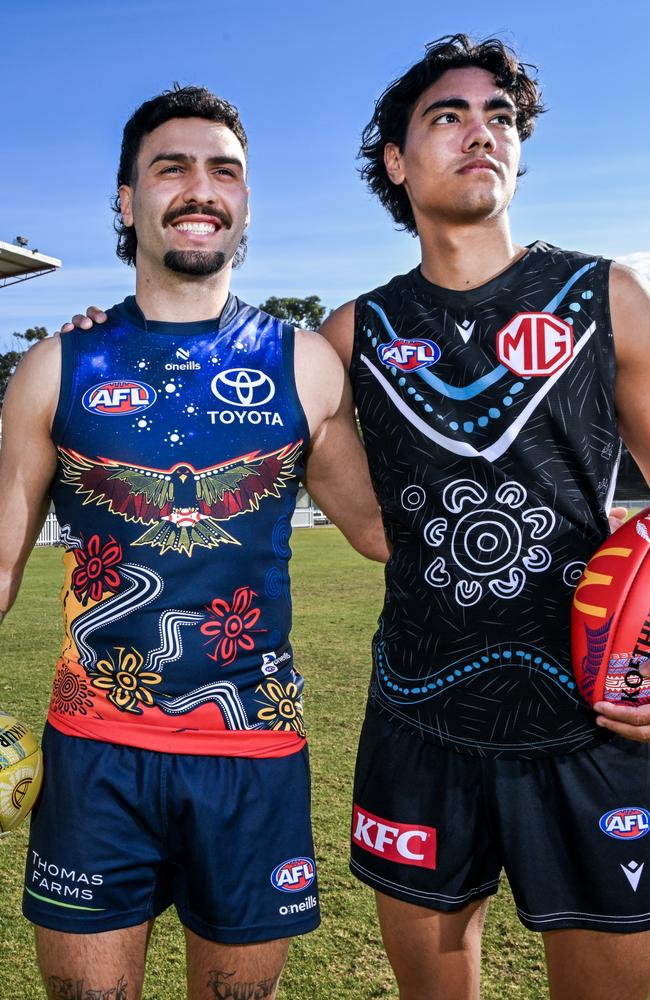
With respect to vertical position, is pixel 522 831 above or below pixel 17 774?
below

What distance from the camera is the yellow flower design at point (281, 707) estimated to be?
2.48m

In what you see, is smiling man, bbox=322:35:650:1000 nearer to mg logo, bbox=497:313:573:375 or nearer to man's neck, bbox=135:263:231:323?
mg logo, bbox=497:313:573:375

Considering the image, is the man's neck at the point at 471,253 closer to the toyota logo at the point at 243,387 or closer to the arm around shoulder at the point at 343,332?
the arm around shoulder at the point at 343,332

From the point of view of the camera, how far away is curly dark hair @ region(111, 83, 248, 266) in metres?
2.82

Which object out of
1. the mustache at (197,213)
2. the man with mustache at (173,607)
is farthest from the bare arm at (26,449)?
the mustache at (197,213)

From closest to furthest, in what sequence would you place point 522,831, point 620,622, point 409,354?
point 620,622
point 522,831
point 409,354

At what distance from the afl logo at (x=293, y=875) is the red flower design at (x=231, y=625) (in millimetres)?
558

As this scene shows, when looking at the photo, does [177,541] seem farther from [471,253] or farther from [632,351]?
[632,351]

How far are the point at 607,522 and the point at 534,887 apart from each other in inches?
40.3

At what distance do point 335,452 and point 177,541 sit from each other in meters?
0.61

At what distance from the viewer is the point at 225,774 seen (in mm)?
2420

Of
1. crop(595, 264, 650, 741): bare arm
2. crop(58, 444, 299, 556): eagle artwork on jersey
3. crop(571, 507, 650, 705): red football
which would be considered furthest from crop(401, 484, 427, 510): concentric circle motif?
crop(595, 264, 650, 741): bare arm

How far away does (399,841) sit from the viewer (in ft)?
8.43

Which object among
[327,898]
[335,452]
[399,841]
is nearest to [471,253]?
[335,452]
